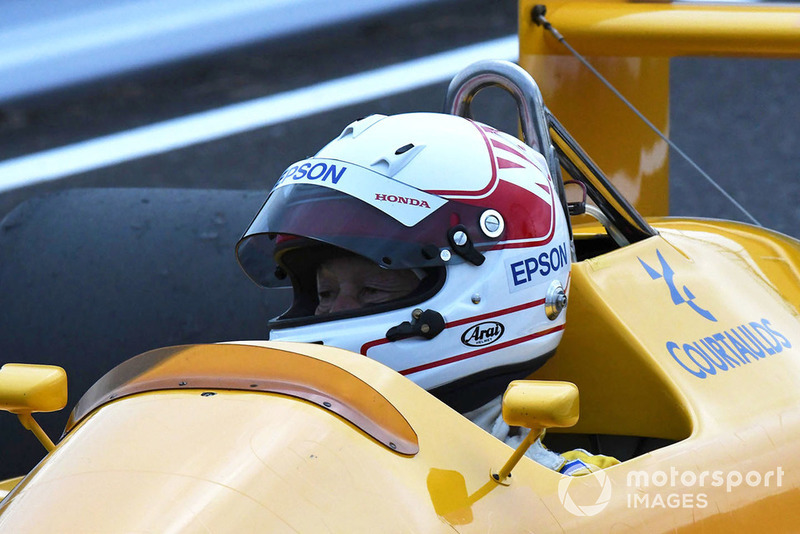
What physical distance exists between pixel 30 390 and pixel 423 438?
1.69ft

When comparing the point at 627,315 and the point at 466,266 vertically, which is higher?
the point at 466,266

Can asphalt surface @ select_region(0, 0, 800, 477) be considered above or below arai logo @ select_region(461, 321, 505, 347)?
below

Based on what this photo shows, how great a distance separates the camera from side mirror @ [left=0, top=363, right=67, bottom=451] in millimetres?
1365

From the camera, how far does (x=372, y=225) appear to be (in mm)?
1609

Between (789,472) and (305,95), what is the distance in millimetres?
5154

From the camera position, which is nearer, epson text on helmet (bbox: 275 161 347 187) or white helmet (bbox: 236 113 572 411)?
white helmet (bbox: 236 113 572 411)

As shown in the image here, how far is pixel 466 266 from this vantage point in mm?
1623

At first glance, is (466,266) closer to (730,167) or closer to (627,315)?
(627,315)

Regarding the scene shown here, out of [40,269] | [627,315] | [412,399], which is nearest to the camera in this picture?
[412,399]

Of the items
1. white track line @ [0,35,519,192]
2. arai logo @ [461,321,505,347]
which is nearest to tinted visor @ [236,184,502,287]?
arai logo @ [461,321,505,347]

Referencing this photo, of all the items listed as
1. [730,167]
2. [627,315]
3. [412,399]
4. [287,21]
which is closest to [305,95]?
[287,21]

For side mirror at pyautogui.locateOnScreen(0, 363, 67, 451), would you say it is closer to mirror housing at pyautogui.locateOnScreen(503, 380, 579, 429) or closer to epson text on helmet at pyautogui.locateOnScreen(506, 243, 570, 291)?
mirror housing at pyautogui.locateOnScreen(503, 380, 579, 429)

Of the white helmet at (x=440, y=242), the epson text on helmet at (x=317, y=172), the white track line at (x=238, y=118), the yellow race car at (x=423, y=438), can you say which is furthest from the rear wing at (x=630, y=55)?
the white track line at (x=238, y=118)

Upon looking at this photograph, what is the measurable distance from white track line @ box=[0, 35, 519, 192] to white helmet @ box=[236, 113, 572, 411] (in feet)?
14.9
